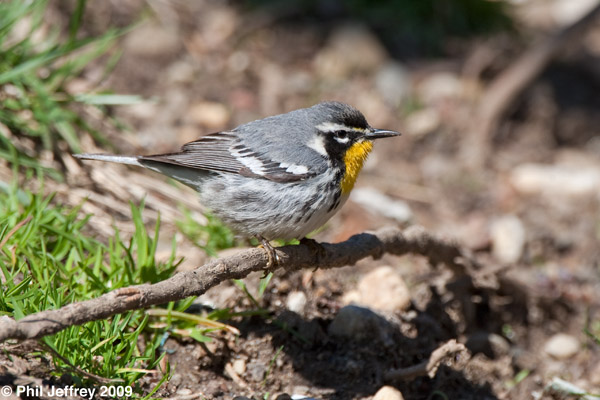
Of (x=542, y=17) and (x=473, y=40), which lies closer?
(x=473, y=40)

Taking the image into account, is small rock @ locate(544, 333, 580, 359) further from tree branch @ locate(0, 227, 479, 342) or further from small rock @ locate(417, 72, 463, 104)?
small rock @ locate(417, 72, 463, 104)

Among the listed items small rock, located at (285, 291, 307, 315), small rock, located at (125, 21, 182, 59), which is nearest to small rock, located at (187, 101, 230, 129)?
small rock, located at (125, 21, 182, 59)

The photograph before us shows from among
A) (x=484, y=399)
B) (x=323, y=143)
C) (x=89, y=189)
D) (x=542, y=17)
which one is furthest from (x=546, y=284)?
(x=542, y=17)

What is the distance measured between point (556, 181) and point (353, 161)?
156 inches

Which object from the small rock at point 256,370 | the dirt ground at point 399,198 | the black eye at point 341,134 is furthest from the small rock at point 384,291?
the black eye at point 341,134

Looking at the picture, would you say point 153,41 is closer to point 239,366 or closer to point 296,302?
point 296,302

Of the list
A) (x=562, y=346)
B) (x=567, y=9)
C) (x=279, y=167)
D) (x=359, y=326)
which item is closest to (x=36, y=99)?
(x=279, y=167)

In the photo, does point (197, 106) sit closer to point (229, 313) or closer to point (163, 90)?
point (163, 90)

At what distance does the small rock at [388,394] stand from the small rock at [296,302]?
0.85 meters

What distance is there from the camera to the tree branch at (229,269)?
2.94 meters

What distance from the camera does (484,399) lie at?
16.0 ft

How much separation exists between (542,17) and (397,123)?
3.88 m

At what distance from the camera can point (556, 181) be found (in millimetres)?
7691

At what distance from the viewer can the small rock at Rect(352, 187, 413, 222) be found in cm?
685
